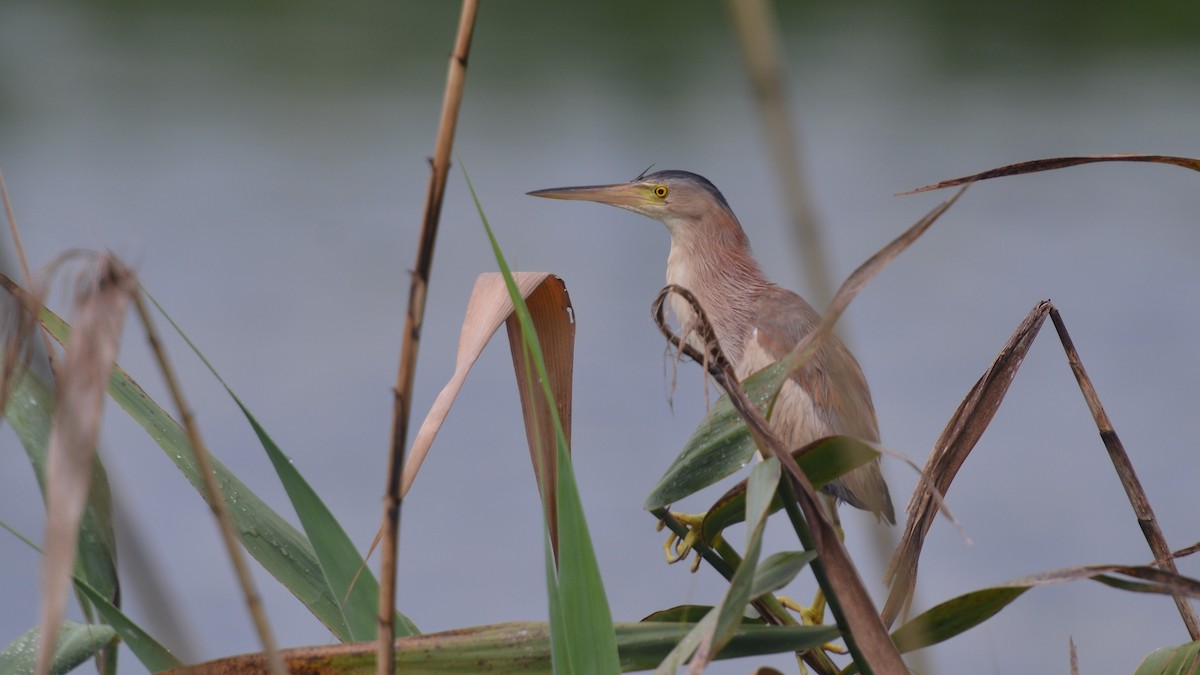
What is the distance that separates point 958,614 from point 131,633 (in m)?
0.51

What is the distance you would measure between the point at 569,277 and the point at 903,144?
3.14m

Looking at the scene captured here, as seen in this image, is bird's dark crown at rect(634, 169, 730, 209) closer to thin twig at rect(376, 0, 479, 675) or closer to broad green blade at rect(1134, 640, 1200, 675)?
broad green blade at rect(1134, 640, 1200, 675)

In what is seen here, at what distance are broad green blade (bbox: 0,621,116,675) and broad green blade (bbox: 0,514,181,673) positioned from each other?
21mm

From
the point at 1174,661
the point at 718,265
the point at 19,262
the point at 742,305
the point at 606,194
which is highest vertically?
the point at 606,194

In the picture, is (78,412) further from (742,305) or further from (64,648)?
(742,305)

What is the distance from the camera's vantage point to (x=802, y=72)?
27.2ft

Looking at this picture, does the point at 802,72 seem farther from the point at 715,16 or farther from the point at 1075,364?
the point at 1075,364

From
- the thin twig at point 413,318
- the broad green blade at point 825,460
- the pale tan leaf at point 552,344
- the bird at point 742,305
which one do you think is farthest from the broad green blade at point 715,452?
the bird at point 742,305

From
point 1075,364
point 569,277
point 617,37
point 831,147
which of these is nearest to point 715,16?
point 617,37

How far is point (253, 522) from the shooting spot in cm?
87

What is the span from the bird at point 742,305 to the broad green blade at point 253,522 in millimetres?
1019

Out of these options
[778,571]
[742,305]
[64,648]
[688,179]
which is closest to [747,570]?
[778,571]

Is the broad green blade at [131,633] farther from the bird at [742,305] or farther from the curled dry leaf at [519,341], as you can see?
the bird at [742,305]

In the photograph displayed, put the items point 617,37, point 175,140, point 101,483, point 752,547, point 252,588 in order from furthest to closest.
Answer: point 617,37 → point 175,140 → point 101,483 → point 752,547 → point 252,588
